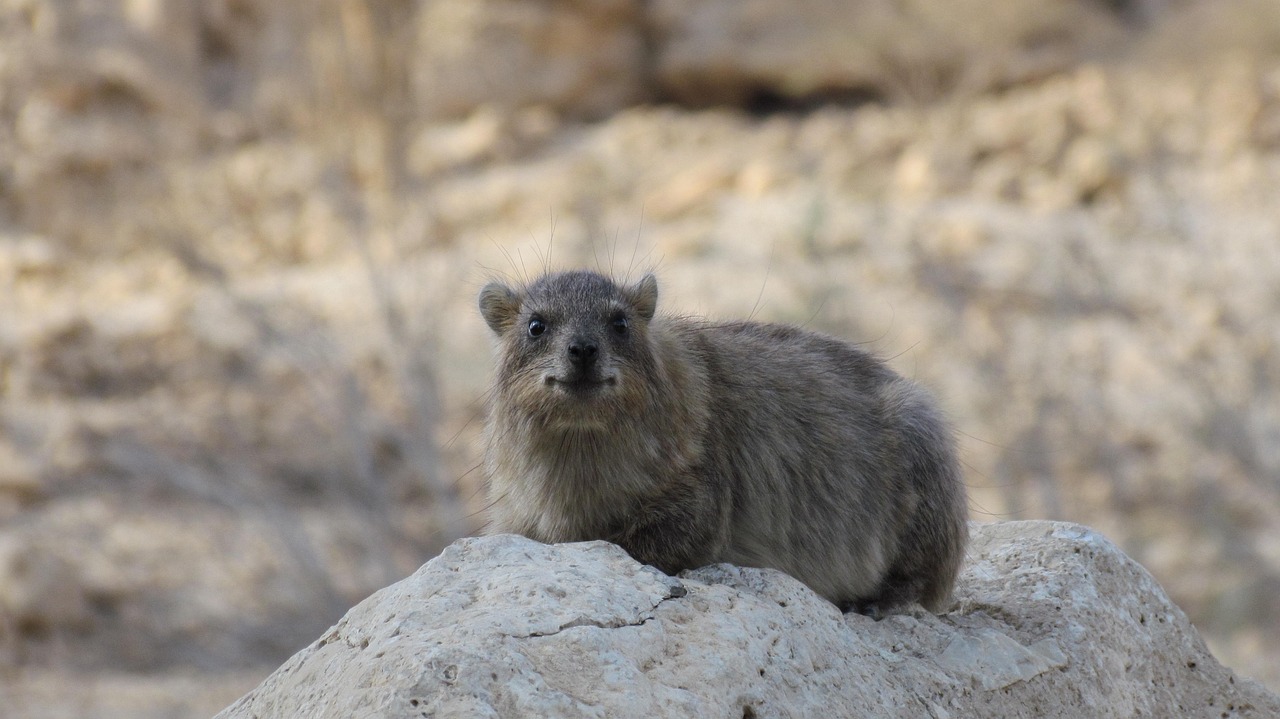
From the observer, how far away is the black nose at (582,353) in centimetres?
446

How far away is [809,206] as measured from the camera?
1653 cm

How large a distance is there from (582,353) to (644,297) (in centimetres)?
48

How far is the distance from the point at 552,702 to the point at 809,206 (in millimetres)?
13581

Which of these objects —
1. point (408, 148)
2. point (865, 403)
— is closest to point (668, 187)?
point (408, 148)

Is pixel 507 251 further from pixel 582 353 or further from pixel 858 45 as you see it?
pixel 858 45

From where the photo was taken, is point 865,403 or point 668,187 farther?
point 668,187

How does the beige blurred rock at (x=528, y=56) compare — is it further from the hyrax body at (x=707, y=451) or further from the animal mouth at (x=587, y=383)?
the animal mouth at (x=587, y=383)

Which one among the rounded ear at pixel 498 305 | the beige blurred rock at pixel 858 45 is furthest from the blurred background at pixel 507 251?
the rounded ear at pixel 498 305

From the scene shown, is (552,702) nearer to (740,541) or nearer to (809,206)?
(740,541)

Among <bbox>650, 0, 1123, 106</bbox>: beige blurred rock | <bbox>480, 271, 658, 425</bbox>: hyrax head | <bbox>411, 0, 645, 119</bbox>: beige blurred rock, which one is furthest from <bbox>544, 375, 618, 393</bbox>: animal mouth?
<bbox>411, 0, 645, 119</bbox>: beige blurred rock

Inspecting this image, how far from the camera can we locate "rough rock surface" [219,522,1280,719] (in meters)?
3.48

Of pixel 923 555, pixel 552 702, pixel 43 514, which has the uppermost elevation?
pixel 552 702

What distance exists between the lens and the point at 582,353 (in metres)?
4.46

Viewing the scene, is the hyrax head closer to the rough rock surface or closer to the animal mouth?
the animal mouth
